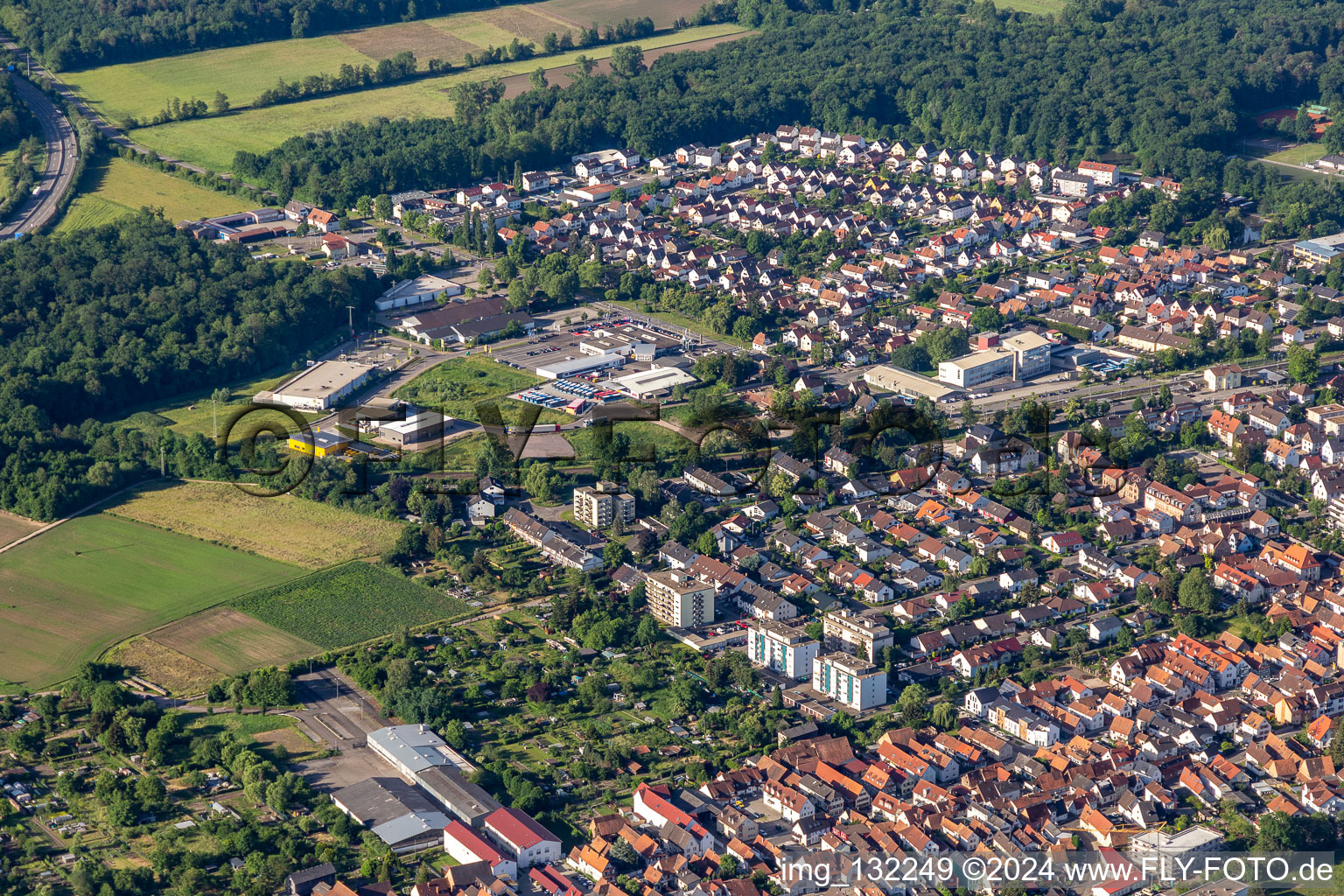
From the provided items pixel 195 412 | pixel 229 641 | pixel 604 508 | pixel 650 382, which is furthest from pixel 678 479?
pixel 195 412

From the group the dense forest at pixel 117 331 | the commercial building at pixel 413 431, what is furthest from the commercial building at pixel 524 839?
the dense forest at pixel 117 331

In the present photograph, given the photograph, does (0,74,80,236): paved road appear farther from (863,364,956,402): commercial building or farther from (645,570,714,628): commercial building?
(645,570,714,628): commercial building

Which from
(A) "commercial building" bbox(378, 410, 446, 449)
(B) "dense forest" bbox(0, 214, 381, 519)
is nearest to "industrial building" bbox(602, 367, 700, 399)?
(A) "commercial building" bbox(378, 410, 446, 449)

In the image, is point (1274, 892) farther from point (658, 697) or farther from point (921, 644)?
point (658, 697)

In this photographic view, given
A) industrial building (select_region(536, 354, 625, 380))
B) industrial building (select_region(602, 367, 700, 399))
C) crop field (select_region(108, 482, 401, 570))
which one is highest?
industrial building (select_region(536, 354, 625, 380))

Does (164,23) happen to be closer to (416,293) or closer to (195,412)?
(416,293)

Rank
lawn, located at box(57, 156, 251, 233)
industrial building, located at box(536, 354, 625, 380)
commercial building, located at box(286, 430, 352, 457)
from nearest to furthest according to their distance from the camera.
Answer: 1. commercial building, located at box(286, 430, 352, 457)
2. industrial building, located at box(536, 354, 625, 380)
3. lawn, located at box(57, 156, 251, 233)

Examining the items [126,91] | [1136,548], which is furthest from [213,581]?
[126,91]
